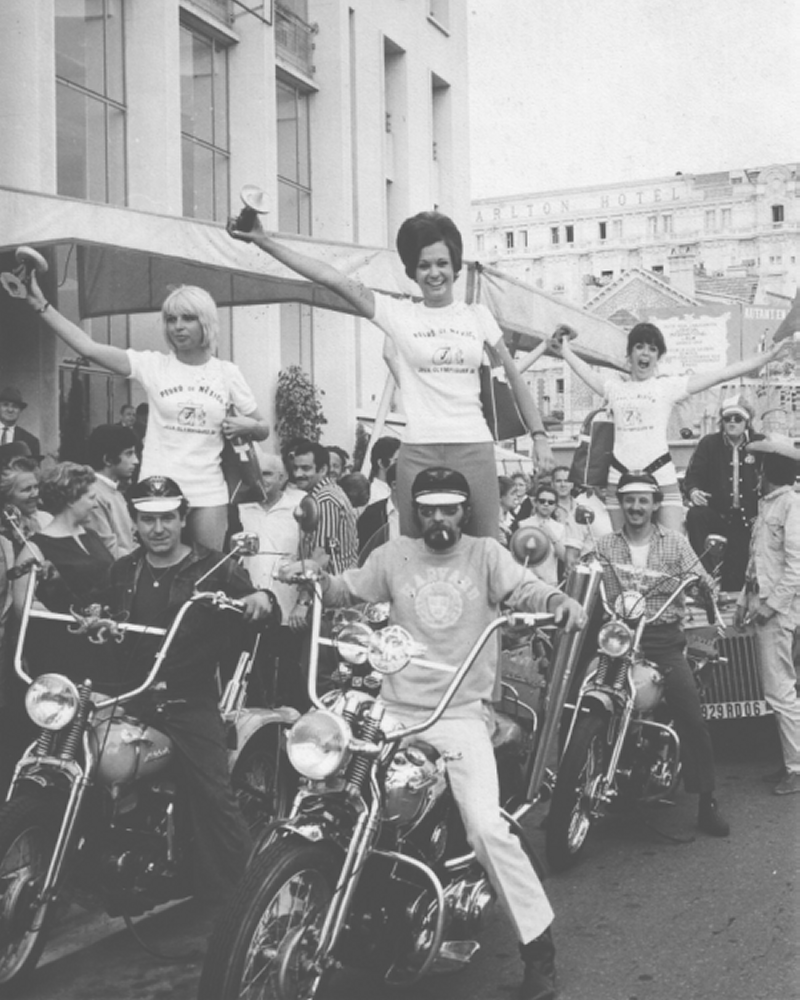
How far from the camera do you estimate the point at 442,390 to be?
5.36 meters

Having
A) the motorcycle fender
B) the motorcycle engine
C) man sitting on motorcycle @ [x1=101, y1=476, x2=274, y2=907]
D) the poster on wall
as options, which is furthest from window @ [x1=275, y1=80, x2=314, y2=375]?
the poster on wall

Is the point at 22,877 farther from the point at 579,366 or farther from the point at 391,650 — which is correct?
the point at 579,366

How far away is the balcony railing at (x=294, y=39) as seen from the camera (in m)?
19.0

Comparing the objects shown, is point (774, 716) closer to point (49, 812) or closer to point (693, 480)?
point (693, 480)

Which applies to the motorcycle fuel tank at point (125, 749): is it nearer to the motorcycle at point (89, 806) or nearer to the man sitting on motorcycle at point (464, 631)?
the motorcycle at point (89, 806)

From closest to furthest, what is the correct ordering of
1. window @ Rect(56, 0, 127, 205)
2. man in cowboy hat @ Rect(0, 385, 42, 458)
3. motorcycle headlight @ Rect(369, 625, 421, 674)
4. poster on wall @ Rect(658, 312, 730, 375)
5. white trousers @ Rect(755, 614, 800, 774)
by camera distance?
motorcycle headlight @ Rect(369, 625, 421, 674) < white trousers @ Rect(755, 614, 800, 774) < man in cowboy hat @ Rect(0, 385, 42, 458) < window @ Rect(56, 0, 127, 205) < poster on wall @ Rect(658, 312, 730, 375)

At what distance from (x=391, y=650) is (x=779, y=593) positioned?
411 centimetres

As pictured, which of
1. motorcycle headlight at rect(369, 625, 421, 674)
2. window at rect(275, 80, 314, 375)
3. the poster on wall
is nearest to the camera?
motorcycle headlight at rect(369, 625, 421, 674)

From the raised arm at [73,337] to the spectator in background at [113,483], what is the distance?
89 cm

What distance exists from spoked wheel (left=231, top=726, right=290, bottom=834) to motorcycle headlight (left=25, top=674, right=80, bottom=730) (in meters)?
1.34

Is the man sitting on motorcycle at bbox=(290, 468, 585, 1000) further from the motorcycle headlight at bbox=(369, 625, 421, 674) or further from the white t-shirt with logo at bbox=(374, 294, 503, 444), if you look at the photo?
the white t-shirt with logo at bbox=(374, 294, 503, 444)

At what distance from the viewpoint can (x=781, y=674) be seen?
7062 mm

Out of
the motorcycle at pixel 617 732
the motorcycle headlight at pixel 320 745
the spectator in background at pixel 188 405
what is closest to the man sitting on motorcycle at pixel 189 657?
the spectator in background at pixel 188 405

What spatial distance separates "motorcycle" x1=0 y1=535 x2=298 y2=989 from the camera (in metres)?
4.01
